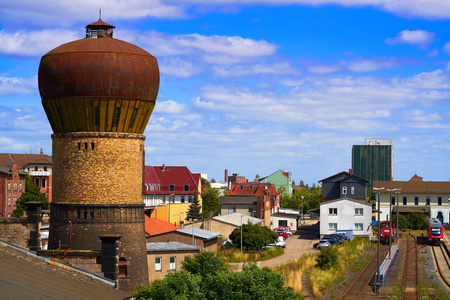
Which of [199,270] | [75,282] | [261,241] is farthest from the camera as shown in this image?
[261,241]

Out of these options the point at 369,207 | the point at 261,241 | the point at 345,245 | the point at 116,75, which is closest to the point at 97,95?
the point at 116,75

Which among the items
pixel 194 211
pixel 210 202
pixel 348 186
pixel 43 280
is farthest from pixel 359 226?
pixel 43 280

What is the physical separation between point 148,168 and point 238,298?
90.5 metres

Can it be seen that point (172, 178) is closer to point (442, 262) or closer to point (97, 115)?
point (442, 262)

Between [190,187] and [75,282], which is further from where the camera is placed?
[190,187]

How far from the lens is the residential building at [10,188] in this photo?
97.9 metres

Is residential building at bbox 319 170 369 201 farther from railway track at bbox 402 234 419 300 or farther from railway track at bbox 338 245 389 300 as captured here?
railway track at bbox 338 245 389 300

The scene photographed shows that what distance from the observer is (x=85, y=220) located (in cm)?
3397

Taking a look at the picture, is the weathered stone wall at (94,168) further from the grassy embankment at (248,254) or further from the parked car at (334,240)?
the parked car at (334,240)

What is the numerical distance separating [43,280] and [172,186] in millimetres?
97245

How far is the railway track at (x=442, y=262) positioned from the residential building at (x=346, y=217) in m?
10.6

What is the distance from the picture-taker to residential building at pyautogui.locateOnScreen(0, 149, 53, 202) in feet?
371

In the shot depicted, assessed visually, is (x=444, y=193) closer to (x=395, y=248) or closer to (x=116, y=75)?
(x=395, y=248)

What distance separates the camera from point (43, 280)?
20.9m
